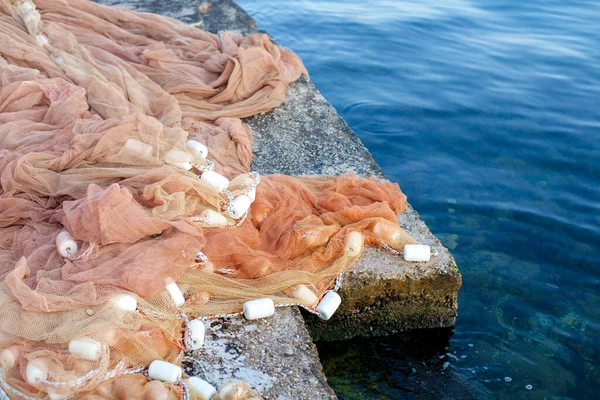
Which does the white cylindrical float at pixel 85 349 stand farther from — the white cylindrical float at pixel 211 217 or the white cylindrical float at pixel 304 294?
the white cylindrical float at pixel 304 294

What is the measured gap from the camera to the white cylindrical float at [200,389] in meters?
2.85

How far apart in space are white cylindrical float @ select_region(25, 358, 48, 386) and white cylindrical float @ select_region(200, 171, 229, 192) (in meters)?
1.45

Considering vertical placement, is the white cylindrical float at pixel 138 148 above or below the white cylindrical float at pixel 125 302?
above

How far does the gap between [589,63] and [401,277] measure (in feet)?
20.1

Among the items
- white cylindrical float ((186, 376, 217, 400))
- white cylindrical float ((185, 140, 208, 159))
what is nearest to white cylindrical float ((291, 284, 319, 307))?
white cylindrical float ((186, 376, 217, 400))

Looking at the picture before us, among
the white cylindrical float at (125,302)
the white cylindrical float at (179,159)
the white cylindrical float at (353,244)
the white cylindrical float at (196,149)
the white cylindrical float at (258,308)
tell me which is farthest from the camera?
the white cylindrical float at (196,149)

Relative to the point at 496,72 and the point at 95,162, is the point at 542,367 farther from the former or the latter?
the point at 496,72

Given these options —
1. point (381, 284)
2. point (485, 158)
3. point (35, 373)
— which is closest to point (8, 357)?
point (35, 373)

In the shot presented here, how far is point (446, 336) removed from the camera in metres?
4.20

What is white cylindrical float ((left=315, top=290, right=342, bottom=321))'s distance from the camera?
361 centimetres

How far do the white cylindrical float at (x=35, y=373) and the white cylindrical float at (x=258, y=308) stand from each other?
42.2 inches

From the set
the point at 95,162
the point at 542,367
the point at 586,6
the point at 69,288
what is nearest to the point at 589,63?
the point at 586,6

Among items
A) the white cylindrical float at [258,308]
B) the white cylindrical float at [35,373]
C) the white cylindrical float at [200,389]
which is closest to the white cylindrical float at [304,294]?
the white cylindrical float at [258,308]

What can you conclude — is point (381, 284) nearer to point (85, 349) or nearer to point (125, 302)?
point (125, 302)
